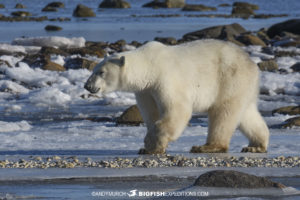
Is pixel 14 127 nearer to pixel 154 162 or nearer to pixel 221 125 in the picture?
pixel 221 125

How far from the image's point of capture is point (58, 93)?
13.9 meters

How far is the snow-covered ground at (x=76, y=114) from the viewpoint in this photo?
27.0 ft

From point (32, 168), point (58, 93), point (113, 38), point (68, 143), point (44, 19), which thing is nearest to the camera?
point (32, 168)

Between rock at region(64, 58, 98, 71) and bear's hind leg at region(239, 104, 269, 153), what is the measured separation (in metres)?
10.5

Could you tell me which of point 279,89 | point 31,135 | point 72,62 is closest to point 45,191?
point 31,135

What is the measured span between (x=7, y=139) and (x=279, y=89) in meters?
8.48

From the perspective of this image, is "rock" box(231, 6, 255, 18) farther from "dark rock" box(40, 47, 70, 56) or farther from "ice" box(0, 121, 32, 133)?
"ice" box(0, 121, 32, 133)

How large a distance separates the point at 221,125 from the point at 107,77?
139 cm

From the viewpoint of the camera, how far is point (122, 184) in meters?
5.47

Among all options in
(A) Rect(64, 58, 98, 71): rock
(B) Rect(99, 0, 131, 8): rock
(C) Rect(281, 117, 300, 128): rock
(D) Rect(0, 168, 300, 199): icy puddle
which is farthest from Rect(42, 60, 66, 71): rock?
(B) Rect(99, 0, 131, 8): rock

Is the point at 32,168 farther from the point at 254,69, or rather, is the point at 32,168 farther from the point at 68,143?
the point at 254,69

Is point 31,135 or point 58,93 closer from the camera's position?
point 31,135

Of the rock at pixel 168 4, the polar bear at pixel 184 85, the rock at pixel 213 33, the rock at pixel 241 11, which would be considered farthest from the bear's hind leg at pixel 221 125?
the rock at pixel 168 4

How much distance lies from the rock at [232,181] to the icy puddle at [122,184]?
2.8 inches
